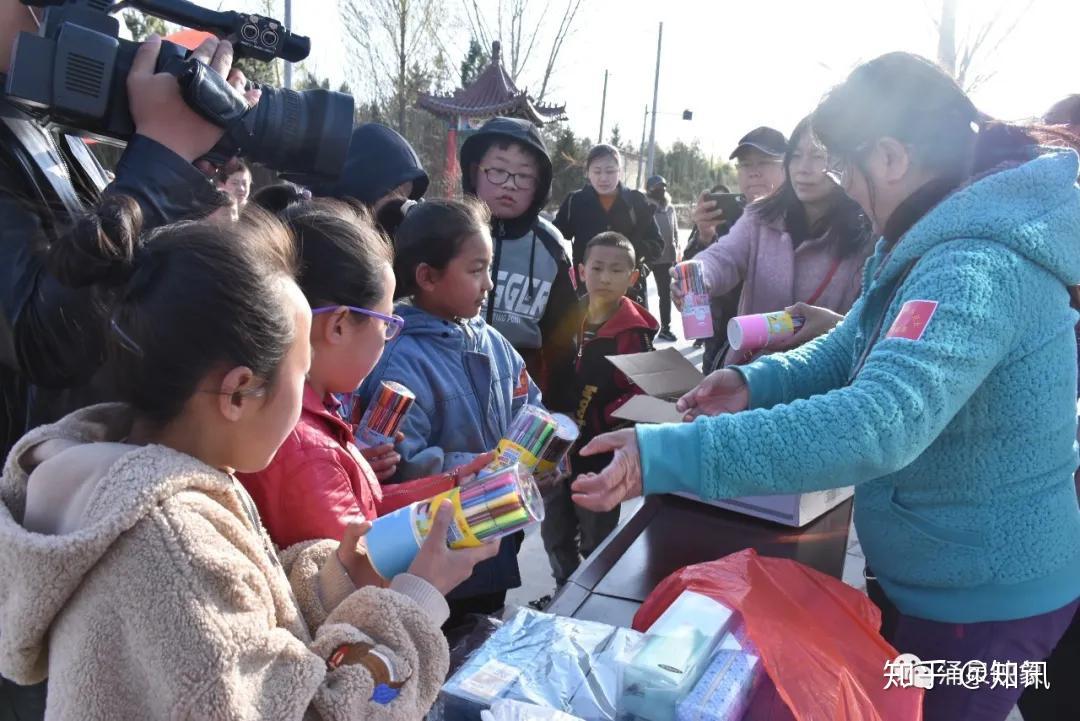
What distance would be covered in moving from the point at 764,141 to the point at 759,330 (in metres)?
1.90

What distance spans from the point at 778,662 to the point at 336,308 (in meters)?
0.95

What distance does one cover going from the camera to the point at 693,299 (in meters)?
2.12

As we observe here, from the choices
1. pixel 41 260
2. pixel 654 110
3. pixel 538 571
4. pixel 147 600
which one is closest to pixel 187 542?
pixel 147 600

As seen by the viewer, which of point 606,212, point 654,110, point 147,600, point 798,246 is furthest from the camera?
point 654,110

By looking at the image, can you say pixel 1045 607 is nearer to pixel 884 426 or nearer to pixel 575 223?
pixel 884 426

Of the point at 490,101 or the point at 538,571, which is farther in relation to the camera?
the point at 490,101

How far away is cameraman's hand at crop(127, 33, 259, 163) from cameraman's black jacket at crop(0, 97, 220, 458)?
3cm

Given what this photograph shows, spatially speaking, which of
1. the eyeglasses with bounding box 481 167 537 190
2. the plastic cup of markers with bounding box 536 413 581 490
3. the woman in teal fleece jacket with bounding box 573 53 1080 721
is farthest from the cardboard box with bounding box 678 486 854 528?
the eyeglasses with bounding box 481 167 537 190

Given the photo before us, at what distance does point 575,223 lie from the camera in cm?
534

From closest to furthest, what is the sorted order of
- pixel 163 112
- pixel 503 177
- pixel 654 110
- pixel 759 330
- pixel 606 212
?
pixel 163 112 → pixel 759 330 → pixel 503 177 → pixel 606 212 → pixel 654 110

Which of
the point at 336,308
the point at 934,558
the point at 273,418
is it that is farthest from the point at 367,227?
the point at 934,558

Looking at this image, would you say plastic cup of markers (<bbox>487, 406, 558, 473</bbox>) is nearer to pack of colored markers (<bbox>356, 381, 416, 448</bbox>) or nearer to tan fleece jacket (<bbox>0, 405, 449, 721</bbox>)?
pack of colored markers (<bbox>356, 381, 416, 448</bbox>)

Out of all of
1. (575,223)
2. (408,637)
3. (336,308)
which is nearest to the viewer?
(408,637)

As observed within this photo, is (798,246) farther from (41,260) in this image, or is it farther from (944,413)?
(41,260)
